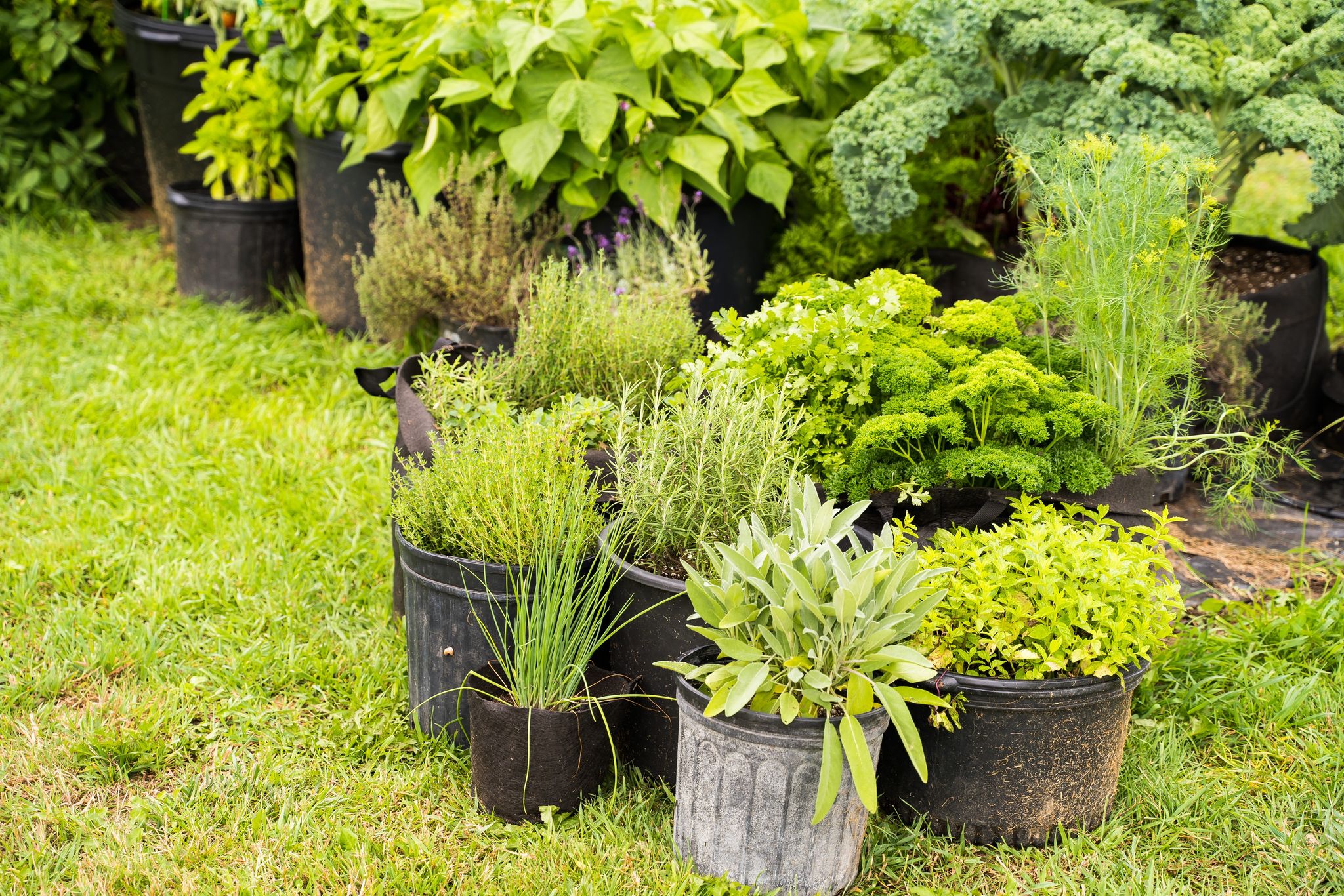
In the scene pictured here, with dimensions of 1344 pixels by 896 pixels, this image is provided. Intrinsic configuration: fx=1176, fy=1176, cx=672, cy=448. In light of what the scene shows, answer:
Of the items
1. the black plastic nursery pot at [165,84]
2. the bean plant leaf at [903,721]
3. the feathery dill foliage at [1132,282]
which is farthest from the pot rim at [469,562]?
the black plastic nursery pot at [165,84]

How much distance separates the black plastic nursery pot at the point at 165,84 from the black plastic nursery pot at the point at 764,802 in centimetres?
438

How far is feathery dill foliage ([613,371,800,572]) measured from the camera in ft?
7.86

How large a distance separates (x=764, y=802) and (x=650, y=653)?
440 mm

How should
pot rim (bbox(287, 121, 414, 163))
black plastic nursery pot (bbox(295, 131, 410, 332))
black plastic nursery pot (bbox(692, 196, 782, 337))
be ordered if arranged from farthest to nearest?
1. black plastic nursery pot (bbox(295, 131, 410, 332))
2. pot rim (bbox(287, 121, 414, 163))
3. black plastic nursery pot (bbox(692, 196, 782, 337))

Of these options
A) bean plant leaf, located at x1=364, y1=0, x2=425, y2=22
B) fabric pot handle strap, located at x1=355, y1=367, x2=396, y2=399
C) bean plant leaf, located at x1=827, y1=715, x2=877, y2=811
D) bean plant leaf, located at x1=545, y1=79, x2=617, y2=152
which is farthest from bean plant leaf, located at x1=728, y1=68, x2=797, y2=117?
bean plant leaf, located at x1=827, y1=715, x2=877, y2=811

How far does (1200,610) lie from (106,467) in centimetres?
328

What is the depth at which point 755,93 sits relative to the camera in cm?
388

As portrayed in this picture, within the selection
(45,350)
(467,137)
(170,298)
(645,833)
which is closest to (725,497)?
(645,833)

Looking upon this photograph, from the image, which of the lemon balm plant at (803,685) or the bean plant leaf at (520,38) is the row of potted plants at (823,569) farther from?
the bean plant leaf at (520,38)

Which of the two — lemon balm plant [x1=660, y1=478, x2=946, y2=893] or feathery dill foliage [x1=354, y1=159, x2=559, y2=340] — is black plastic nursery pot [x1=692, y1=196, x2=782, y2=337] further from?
lemon balm plant [x1=660, y1=478, x2=946, y2=893]

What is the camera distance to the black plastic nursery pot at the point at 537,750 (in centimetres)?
231

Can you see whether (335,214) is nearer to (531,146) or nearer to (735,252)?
(531,146)

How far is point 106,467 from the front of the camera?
3.77 metres

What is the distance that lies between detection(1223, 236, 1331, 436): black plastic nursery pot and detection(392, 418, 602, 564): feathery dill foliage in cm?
238
